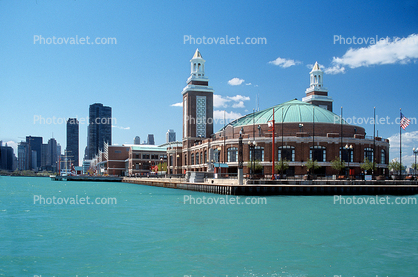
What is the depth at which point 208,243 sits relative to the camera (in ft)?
83.7

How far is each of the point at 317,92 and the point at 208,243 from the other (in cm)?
11920

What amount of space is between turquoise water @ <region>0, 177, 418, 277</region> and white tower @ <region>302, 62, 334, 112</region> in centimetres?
9799

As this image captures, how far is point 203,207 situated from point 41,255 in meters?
24.1

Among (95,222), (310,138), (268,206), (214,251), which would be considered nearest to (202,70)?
(310,138)

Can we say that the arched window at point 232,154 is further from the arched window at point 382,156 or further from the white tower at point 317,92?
the white tower at point 317,92

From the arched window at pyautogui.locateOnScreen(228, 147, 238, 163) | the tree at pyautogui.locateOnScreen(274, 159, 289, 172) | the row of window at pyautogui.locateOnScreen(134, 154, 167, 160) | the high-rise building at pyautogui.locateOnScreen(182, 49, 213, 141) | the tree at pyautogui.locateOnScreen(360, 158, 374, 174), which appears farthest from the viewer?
the row of window at pyautogui.locateOnScreen(134, 154, 167, 160)

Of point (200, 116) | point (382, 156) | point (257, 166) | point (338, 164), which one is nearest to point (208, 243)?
point (257, 166)

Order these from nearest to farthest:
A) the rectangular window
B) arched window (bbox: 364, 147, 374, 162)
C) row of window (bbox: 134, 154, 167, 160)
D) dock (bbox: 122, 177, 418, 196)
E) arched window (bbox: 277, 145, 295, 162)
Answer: dock (bbox: 122, 177, 418, 196) < arched window (bbox: 277, 145, 295, 162) < arched window (bbox: 364, 147, 374, 162) < the rectangular window < row of window (bbox: 134, 154, 167, 160)

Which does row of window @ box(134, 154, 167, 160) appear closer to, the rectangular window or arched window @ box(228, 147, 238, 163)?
the rectangular window

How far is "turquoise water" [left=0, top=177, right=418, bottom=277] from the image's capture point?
20.2m

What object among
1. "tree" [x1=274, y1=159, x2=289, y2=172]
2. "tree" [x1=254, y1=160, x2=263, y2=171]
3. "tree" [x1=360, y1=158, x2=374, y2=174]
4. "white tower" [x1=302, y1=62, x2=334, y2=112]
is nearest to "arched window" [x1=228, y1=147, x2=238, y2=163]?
"tree" [x1=254, y1=160, x2=263, y2=171]

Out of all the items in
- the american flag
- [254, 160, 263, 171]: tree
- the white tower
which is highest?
the white tower

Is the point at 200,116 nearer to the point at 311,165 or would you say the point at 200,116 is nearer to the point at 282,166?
the point at 282,166

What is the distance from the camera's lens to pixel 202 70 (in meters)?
133
